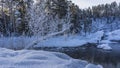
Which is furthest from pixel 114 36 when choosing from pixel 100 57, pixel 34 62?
pixel 34 62

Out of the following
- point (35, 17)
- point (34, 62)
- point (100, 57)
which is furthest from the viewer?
point (35, 17)

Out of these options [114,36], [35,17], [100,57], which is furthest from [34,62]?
[114,36]

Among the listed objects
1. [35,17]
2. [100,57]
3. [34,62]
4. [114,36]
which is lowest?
[114,36]

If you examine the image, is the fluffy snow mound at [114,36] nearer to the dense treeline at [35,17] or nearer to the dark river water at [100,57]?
the dense treeline at [35,17]

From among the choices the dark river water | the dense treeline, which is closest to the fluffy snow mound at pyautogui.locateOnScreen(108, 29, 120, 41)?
the dense treeline

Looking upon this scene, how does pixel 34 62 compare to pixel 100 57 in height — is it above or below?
above

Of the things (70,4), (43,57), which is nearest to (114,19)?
(70,4)

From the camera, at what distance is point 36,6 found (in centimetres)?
5069

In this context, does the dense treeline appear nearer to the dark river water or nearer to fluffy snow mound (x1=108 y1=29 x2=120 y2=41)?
the dark river water

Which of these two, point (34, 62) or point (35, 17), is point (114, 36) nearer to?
point (35, 17)

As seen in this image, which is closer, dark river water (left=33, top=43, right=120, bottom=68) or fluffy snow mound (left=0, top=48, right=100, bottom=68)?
fluffy snow mound (left=0, top=48, right=100, bottom=68)

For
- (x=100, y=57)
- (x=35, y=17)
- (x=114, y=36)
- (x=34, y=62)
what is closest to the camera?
(x=34, y=62)

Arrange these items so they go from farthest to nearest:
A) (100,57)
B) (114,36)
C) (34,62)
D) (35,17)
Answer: (114,36)
(35,17)
(100,57)
(34,62)

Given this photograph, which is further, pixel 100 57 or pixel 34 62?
pixel 100 57
